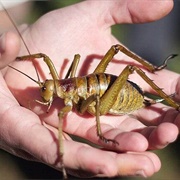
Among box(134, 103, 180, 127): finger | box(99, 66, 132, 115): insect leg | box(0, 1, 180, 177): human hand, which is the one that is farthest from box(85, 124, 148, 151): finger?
box(134, 103, 180, 127): finger

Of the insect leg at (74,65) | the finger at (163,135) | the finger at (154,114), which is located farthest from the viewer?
the insect leg at (74,65)

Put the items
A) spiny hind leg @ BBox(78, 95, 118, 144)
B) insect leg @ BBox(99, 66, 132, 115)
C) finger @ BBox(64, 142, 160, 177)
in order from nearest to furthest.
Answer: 1. finger @ BBox(64, 142, 160, 177)
2. spiny hind leg @ BBox(78, 95, 118, 144)
3. insect leg @ BBox(99, 66, 132, 115)

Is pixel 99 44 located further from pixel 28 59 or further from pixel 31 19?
pixel 31 19

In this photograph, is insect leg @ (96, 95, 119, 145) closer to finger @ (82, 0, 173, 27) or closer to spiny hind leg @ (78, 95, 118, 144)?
spiny hind leg @ (78, 95, 118, 144)

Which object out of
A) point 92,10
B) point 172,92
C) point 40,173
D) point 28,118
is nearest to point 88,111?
point 28,118

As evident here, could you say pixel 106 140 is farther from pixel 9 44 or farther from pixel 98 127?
pixel 9 44

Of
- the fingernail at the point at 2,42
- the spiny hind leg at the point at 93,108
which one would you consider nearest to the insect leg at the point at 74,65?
the spiny hind leg at the point at 93,108

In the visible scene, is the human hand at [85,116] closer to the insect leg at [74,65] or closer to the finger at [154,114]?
the finger at [154,114]
